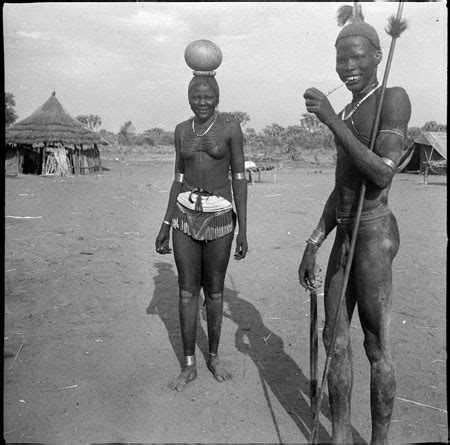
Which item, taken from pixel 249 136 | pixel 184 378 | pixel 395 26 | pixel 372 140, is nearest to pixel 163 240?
pixel 184 378

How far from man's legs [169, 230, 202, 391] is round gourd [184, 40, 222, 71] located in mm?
1151

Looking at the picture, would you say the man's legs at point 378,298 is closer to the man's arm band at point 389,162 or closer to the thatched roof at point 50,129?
the man's arm band at point 389,162

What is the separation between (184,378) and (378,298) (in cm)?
168

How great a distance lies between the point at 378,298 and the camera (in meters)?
2.46

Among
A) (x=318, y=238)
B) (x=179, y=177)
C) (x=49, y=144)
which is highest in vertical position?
(x=49, y=144)

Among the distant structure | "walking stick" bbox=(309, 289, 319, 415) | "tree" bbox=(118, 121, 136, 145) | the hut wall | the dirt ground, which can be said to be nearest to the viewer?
"walking stick" bbox=(309, 289, 319, 415)

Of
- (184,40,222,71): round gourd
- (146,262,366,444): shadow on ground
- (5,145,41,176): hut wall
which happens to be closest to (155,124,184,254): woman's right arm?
(184,40,222,71): round gourd

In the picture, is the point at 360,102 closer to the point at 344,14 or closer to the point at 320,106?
the point at 320,106

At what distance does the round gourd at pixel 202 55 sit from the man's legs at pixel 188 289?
1.15 metres

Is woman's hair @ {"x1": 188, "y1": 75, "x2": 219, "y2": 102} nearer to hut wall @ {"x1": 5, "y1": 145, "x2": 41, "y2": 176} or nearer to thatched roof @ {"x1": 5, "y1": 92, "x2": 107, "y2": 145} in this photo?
thatched roof @ {"x1": 5, "y1": 92, "x2": 107, "y2": 145}

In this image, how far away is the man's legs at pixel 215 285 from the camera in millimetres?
3537

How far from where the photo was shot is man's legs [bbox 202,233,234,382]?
354 centimetres

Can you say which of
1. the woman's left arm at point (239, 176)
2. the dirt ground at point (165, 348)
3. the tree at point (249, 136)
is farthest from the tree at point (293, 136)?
the woman's left arm at point (239, 176)

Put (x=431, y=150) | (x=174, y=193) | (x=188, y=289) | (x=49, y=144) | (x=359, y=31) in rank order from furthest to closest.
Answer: (x=431, y=150), (x=49, y=144), (x=174, y=193), (x=188, y=289), (x=359, y=31)
